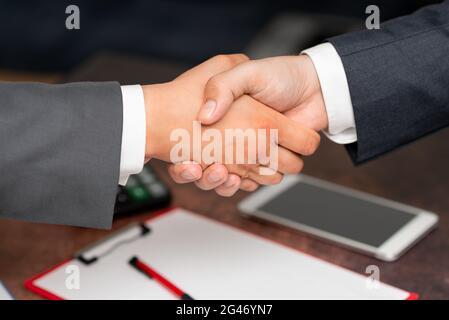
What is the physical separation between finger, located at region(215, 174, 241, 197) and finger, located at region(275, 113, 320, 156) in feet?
0.27

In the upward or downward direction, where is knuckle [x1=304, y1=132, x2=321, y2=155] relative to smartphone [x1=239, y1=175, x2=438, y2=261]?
upward

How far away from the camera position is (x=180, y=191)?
106 centimetres

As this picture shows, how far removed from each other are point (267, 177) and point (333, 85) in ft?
0.52

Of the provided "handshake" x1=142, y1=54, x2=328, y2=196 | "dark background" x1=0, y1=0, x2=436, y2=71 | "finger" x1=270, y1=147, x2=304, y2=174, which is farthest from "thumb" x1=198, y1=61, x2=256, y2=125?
"dark background" x1=0, y1=0, x2=436, y2=71

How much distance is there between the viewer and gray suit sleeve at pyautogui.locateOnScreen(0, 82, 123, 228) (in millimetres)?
808

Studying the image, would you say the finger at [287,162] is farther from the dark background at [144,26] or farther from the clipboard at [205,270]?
the dark background at [144,26]

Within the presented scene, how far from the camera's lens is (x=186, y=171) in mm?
937

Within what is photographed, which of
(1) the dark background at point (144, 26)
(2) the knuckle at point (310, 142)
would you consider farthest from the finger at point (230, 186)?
(1) the dark background at point (144, 26)

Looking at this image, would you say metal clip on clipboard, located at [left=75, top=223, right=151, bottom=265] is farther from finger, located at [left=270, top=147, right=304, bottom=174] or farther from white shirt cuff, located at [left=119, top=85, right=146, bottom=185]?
finger, located at [left=270, top=147, right=304, bottom=174]

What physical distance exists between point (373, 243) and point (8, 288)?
0.45 m

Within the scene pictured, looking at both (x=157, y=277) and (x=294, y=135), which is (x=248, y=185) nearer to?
(x=294, y=135)

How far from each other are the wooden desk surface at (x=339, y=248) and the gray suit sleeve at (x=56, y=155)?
9cm
